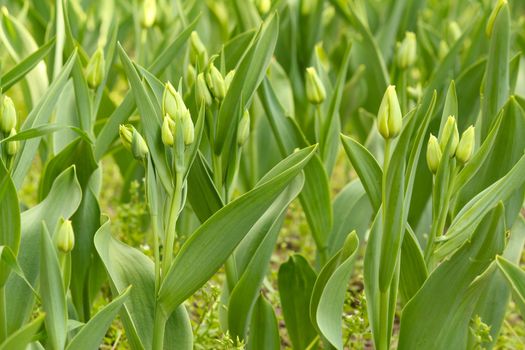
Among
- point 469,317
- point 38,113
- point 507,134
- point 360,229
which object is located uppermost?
point 38,113

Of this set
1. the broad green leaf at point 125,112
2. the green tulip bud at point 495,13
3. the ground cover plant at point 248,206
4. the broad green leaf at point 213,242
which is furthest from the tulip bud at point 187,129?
the green tulip bud at point 495,13

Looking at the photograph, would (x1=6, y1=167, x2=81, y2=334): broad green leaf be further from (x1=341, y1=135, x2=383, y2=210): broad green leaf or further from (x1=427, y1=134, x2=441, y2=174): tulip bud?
(x1=427, y1=134, x2=441, y2=174): tulip bud

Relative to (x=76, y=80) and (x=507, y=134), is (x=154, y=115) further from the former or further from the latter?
(x=507, y=134)

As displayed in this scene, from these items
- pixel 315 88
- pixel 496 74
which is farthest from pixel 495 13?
pixel 315 88

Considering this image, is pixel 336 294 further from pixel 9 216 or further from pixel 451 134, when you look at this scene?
pixel 9 216

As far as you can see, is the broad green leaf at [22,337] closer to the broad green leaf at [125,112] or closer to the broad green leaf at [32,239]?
the broad green leaf at [32,239]

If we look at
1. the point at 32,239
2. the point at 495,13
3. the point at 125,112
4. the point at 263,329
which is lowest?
the point at 263,329

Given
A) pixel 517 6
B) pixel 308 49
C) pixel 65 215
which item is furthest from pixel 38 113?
pixel 517 6
